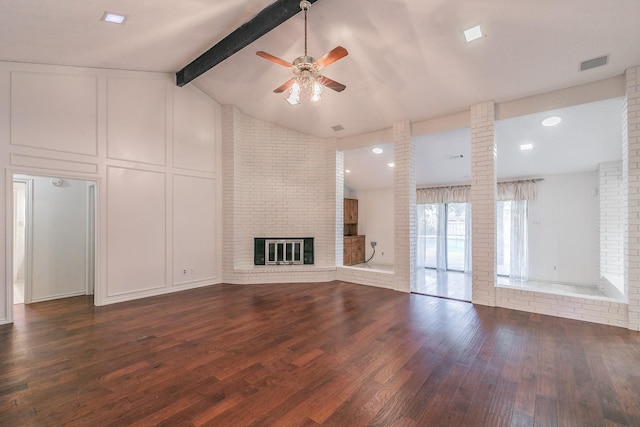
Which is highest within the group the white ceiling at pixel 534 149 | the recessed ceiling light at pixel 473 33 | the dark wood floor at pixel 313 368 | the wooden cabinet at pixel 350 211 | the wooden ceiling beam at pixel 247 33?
the wooden ceiling beam at pixel 247 33

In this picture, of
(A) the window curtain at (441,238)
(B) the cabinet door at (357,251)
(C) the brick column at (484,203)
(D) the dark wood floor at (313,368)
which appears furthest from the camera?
(B) the cabinet door at (357,251)

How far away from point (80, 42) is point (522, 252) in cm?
887

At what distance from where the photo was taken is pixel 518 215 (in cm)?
681

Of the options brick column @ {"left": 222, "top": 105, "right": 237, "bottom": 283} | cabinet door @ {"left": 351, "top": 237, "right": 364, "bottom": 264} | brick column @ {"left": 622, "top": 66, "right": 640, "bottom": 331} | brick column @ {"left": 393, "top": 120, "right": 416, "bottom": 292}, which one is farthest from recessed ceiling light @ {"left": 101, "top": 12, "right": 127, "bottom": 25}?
cabinet door @ {"left": 351, "top": 237, "right": 364, "bottom": 264}

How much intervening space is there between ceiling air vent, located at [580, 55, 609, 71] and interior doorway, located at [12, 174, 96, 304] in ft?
21.8

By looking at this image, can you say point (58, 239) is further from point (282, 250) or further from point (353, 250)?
point (353, 250)

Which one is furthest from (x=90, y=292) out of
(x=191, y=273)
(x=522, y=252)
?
(x=522, y=252)

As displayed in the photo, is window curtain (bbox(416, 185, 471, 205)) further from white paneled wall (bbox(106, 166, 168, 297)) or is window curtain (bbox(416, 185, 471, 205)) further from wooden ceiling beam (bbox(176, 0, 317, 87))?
white paneled wall (bbox(106, 166, 168, 297))

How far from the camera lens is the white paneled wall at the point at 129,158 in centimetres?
355

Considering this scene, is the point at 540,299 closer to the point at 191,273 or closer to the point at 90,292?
the point at 191,273

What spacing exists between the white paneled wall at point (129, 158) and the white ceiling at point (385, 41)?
0.35m

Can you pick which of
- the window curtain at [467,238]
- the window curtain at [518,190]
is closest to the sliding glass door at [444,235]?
the window curtain at [467,238]

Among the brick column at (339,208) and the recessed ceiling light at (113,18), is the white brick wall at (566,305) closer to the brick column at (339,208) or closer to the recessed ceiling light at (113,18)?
the brick column at (339,208)

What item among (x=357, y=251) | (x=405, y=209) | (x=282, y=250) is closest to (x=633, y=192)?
(x=405, y=209)
